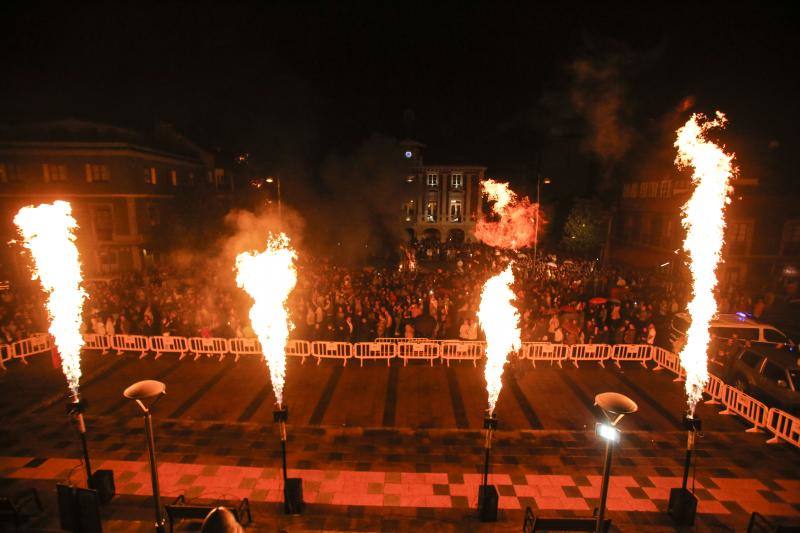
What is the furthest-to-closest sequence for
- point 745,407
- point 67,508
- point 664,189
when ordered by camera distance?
1. point 664,189
2. point 745,407
3. point 67,508

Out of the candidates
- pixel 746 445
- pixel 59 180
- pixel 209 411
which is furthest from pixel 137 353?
pixel 59 180

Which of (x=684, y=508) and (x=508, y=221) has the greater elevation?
(x=508, y=221)

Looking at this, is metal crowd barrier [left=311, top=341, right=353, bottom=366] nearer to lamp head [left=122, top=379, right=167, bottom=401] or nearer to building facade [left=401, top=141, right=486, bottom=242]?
lamp head [left=122, top=379, right=167, bottom=401]

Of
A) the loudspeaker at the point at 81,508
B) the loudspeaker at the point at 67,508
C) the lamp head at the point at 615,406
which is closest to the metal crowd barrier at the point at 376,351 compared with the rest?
the loudspeaker at the point at 81,508

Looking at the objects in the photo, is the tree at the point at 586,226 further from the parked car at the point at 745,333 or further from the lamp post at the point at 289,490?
the lamp post at the point at 289,490

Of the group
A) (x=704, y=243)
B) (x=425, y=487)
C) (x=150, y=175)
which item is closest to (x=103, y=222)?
(x=150, y=175)

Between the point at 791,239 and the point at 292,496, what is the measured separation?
37.2 m

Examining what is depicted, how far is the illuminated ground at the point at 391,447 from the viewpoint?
324 inches

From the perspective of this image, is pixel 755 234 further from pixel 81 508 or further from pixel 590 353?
pixel 81 508

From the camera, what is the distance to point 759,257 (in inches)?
1171

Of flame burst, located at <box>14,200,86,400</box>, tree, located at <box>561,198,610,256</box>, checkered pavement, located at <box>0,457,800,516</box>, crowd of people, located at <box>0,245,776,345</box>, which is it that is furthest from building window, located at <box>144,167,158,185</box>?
tree, located at <box>561,198,610,256</box>

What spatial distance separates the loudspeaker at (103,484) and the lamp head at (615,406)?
946 centimetres

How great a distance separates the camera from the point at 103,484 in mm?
8234

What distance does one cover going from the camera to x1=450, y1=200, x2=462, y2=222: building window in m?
53.6
